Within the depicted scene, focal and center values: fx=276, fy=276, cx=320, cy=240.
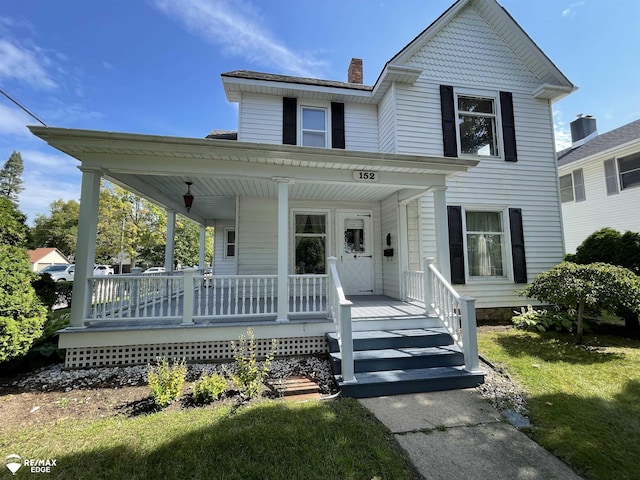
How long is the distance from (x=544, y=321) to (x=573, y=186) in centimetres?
939

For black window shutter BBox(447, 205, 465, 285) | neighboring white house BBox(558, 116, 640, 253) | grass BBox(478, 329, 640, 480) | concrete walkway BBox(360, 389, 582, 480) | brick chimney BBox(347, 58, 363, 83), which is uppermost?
brick chimney BBox(347, 58, 363, 83)

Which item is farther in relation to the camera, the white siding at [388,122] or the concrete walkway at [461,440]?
the white siding at [388,122]

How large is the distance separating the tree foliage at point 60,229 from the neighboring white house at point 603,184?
151 ft

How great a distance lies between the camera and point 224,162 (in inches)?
182

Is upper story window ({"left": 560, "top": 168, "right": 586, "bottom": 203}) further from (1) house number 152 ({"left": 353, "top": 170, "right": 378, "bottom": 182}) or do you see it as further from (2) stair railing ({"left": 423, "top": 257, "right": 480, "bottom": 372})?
(1) house number 152 ({"left": 353, "top": 170, "right": 378, "bottom": 182})

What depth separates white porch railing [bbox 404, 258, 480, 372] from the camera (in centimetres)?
404

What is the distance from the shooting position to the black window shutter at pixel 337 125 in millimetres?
7773

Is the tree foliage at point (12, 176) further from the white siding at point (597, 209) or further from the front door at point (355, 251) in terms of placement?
the white siding at point (597, 209)

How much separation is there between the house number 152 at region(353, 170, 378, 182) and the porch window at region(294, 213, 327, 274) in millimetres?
2656

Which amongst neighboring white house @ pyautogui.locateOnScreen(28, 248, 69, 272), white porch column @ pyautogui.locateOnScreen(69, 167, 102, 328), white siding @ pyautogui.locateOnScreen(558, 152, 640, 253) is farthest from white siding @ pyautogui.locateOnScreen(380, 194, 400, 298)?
neighboring white house @ pyautogui.locateOnScreen(28, 248, 69, 272)

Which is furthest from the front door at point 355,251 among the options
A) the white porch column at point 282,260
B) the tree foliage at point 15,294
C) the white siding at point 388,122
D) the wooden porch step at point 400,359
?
the tree foliage at point 15,294

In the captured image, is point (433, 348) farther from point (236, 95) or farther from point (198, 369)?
point (236, 95)

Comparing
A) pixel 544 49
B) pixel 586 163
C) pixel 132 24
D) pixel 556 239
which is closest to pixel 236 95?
pixel 132 24

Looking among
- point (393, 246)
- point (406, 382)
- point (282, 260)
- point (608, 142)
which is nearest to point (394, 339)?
point (406, 382)
